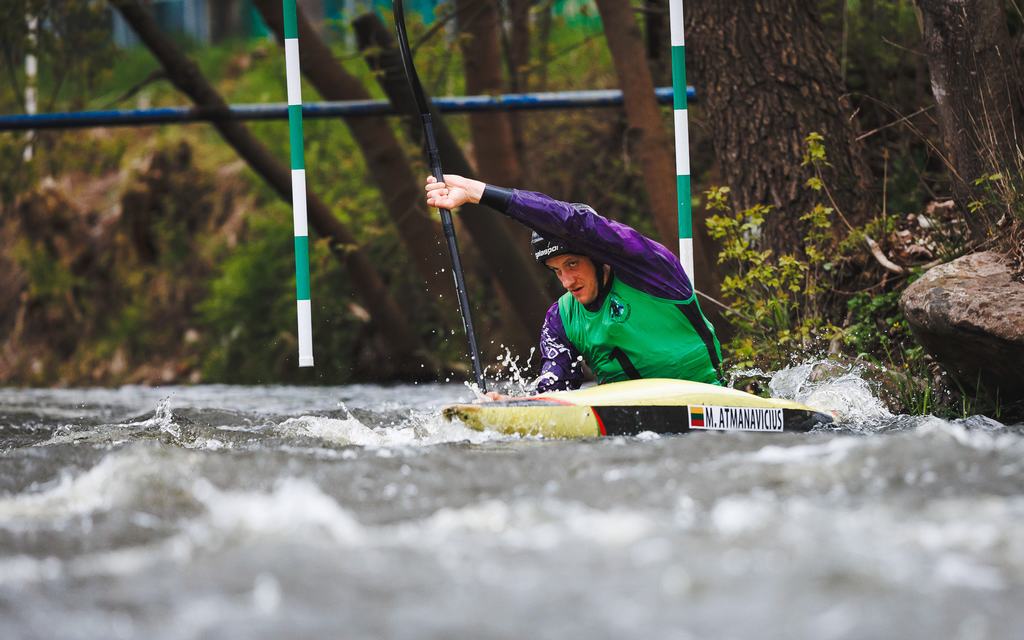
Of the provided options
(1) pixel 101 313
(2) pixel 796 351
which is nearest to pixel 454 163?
(2) pixel 796 351

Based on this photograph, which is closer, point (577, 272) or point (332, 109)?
point (577, 272)

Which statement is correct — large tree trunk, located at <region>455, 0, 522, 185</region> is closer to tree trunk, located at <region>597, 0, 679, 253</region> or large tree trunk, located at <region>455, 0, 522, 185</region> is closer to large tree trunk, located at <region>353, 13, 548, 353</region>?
large tree trunk, located at <region>353, 13, 548, 353</region>

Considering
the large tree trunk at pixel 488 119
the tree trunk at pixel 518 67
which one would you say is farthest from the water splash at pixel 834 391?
the tree trunk at pixel 518 67

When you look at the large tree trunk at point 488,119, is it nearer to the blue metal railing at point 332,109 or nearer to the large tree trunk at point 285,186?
the large tree trunk at point 285,186

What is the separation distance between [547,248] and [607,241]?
10.4 inches

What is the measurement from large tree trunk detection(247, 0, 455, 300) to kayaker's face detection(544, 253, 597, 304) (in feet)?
14.4

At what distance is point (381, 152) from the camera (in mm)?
9992

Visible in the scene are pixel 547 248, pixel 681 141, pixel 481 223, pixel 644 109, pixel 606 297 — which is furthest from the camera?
pixel 481 223

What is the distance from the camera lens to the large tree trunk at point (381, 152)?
959cm

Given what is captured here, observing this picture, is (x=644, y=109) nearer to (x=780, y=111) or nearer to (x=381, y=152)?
(x=780, y=111)

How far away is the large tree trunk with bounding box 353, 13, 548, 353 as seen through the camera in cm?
871

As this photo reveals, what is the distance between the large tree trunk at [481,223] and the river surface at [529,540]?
4.77 metres

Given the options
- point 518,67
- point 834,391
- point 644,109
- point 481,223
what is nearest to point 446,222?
point 834,391

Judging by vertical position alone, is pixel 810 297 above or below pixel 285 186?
below
